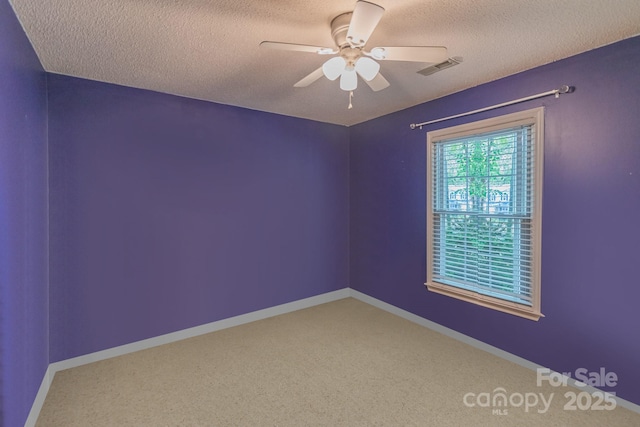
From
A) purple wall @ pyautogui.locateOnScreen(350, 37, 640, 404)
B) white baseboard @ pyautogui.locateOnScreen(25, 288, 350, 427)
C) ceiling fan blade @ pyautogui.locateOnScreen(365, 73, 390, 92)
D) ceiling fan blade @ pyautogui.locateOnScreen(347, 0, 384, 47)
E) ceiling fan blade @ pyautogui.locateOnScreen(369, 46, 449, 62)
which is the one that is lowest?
white baseboard @ pyautogui.locateOnScreen(25, 288, 350, 427)

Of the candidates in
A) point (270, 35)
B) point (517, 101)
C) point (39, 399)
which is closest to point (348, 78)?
point (270, 35)

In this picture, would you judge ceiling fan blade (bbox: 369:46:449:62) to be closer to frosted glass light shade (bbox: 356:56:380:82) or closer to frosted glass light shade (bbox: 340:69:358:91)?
frosted glass light shade (bbox: 356:56:380:82)

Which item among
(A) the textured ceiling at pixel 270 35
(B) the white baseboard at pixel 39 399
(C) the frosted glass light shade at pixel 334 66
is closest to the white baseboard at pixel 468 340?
(A) the textured ceiling at pixel 270 35

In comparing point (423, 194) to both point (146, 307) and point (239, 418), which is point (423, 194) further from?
point (146, 307)

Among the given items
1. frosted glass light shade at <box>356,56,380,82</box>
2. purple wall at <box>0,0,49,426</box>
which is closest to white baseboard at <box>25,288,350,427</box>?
purple wall at <box>0,0,49,426</box>

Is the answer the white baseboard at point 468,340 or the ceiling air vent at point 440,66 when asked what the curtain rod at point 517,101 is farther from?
the white baseboard at point 468,340

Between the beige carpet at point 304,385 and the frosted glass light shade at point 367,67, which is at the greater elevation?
the frosted glass light shade at point 367,67

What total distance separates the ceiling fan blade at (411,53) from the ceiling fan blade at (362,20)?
4.5 inches

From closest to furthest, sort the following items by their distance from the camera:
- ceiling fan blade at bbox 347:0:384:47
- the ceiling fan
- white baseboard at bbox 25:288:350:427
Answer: ceiling fan blade at bbox 347:0:384:47, the ceiling fan, white baseboard at bbox 25:288:350:427

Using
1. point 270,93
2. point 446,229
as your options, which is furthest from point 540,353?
point 270,93

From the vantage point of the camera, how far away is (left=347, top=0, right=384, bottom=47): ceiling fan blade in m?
1.33

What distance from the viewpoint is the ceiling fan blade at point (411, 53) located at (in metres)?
1.62

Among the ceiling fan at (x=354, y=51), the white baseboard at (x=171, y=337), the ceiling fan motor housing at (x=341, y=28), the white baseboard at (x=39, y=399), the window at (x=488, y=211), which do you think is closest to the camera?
the ceiling fan at (x=354, y=51)

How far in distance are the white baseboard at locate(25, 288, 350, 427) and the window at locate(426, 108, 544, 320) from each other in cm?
149
